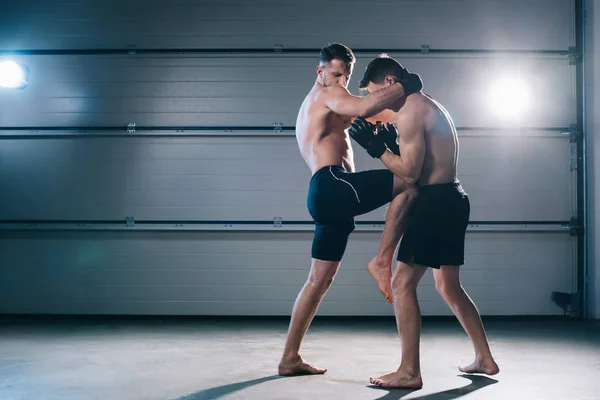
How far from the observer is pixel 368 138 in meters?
3.83

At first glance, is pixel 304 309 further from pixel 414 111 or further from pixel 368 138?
pixel 414 111

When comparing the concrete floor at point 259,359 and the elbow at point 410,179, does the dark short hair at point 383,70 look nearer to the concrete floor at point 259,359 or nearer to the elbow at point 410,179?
the elbow at point 410,179

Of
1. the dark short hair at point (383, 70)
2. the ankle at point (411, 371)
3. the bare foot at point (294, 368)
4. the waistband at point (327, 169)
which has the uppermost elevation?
the dark short hair at point (383, 70)

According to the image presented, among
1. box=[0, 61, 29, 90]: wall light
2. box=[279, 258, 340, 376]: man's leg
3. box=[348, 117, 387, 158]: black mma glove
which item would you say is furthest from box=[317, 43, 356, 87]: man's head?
box=[0, 61, 29, 90]: wall light

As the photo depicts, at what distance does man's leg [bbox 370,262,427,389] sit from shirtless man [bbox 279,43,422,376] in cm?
8

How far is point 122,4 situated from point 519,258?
5428mm

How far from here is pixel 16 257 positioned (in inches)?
287

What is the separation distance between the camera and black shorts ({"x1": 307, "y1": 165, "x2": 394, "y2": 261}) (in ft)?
12.9

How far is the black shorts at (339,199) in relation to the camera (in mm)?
3939

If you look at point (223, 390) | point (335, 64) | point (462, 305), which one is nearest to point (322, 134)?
point (335, 64)

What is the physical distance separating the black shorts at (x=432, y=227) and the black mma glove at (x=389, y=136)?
35 centimetres

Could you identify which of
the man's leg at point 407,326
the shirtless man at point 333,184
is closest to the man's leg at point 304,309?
the shirtless man at point 333,184

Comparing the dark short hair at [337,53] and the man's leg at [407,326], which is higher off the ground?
the dark short hair at [337,53]

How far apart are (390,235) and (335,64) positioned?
1248 mm
